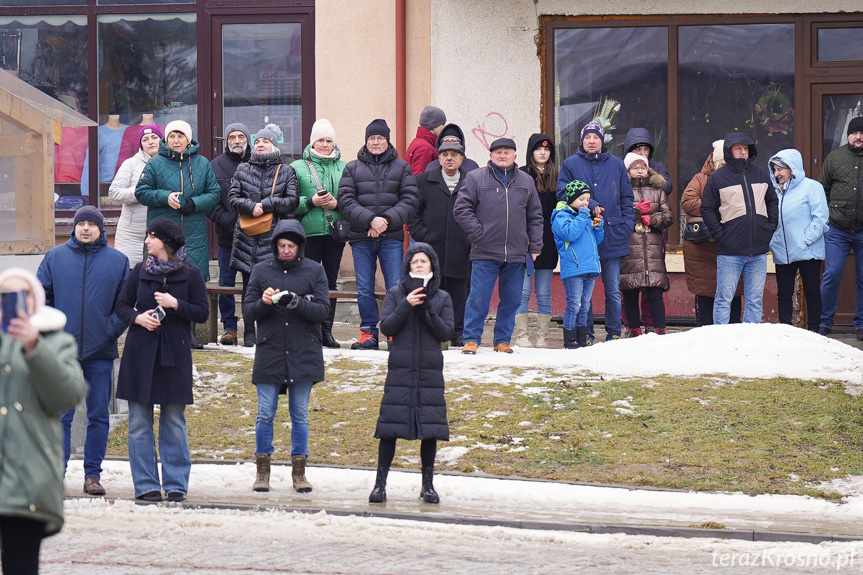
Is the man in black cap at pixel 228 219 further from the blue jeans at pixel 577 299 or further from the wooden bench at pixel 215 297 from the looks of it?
the blue jeans at pixel 577 299

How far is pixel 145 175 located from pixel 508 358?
12.7 feet

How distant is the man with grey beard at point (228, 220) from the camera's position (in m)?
12.6

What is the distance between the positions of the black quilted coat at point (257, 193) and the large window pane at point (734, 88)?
604 cm

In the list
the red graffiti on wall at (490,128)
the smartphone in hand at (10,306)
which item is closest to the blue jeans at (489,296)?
the red graffiti on wall at (490,128)

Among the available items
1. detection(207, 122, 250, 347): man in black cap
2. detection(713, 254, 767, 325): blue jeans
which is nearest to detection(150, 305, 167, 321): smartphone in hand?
detection(207, 122, 250, 347): man in black cap

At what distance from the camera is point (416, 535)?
24.1 feet

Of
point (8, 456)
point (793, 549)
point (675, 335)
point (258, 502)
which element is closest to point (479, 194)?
point (675, 335)

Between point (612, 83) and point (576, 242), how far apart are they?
14.6ft

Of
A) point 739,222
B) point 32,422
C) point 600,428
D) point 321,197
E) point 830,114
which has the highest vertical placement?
point 830,114

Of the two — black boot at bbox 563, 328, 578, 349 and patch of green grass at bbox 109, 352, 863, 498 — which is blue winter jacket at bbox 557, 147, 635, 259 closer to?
black boot at bbox 563, 328, 578, 349

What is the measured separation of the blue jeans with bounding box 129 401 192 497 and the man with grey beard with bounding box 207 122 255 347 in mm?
3982

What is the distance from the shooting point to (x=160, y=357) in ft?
27.9

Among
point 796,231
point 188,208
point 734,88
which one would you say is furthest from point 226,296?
point 734,88

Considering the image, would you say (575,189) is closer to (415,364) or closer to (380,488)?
(415,364)
